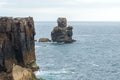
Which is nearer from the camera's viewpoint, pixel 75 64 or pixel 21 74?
pixel 21 74

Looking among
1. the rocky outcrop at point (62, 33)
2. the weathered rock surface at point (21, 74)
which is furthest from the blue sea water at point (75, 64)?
the weathered rock surface at point (21, 74)

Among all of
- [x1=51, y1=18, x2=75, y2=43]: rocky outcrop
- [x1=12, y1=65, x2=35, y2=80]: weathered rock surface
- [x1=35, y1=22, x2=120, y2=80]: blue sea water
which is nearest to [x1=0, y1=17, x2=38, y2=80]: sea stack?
[x1=12, y1=65, x2=35, y2=80]: weathered rock surface

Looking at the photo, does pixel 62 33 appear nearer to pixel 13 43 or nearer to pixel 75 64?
pixel 75 64

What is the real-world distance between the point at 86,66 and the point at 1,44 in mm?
42296

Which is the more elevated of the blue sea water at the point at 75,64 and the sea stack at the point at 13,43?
the sea stack at the point at 13,43

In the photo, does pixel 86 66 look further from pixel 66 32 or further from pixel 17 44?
pixel 66 32

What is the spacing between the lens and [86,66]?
393ft

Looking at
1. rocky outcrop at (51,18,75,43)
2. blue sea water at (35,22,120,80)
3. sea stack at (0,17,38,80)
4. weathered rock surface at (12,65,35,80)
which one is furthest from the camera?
rocky outcrop at (51,18,75,43)

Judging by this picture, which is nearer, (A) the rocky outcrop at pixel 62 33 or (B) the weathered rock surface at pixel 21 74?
(B) the weathered rock surface at pixel 21 74

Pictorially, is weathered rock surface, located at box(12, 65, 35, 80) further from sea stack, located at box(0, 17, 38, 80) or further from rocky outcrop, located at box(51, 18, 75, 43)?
rocky outcrop, located at box(51, 18, 75, 43)

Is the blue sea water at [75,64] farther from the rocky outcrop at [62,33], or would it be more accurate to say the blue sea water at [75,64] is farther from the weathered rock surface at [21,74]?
the weathered rock surface at [21,74]

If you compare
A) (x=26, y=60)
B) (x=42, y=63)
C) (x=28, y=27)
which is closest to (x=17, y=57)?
(x=26, y=60)

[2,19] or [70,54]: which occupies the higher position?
[2,19]

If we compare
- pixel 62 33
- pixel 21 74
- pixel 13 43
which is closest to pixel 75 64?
pixel 13 43
